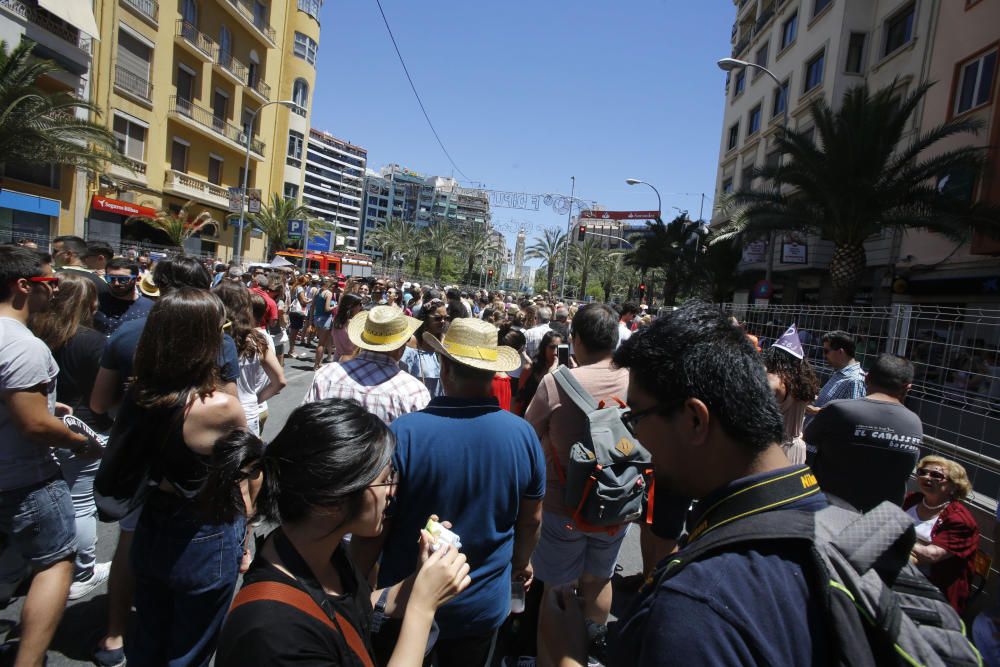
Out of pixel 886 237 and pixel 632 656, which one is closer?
pixel 632 656

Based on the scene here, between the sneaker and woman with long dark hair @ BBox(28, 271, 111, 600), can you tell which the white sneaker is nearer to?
woman with long dark hair @ BBox(28, 271, 111, 600)

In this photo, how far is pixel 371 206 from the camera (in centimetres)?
15000

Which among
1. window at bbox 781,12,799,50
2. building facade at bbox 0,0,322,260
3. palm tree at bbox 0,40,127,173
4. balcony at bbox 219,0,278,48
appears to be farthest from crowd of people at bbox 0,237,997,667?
balcony at bbox 219,0,278,48

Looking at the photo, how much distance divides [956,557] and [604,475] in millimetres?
2336

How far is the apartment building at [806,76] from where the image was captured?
18.3 m

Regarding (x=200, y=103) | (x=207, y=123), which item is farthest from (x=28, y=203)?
(x=200, y=103)

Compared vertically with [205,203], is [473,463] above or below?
below

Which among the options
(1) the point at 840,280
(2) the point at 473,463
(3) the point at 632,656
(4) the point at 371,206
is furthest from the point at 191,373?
(4) the point at 371,206

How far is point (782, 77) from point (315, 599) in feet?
102

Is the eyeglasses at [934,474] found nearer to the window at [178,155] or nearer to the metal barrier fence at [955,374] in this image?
the metal barrier fence at [955,374]

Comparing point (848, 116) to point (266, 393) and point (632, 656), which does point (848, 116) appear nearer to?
point (266, 393)

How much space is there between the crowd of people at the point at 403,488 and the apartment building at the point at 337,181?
117m

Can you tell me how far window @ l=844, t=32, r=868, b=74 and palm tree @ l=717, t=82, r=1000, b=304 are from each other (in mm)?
7980

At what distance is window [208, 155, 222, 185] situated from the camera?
30261 millimetres
